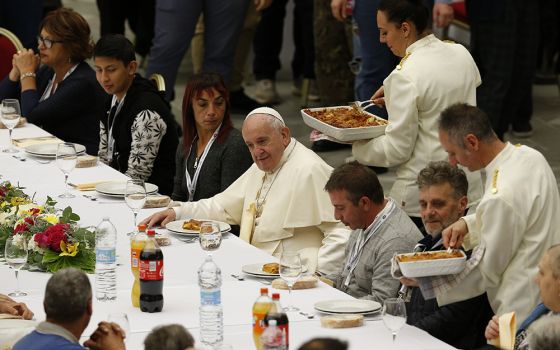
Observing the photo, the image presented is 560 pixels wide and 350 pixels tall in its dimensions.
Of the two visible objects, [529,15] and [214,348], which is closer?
[214,348]

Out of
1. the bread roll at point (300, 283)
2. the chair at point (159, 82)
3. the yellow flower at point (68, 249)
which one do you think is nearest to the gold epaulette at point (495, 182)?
the bread roll at point (300, 283)

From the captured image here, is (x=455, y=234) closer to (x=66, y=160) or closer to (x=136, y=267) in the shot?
(x=136, y=267)

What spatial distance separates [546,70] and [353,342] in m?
8.47

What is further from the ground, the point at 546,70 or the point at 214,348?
the point at 214,348

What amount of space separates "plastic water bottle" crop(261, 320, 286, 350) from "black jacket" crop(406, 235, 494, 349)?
1.31 meters

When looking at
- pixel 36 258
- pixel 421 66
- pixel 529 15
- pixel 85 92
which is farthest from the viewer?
pixel 529 15

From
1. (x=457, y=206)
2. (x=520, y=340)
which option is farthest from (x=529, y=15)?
(x=520, y=340)

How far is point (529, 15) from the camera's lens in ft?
31.4

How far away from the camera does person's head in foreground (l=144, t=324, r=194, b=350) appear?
327 cm

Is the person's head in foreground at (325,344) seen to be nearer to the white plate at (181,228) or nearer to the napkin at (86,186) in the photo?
the white plate at (181,228)

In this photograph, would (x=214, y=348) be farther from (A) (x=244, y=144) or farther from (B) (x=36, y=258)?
(A) (x=244, y=144)

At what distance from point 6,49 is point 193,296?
4926mm

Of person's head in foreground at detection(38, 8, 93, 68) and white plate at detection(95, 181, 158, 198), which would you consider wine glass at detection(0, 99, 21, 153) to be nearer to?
person's head in foreground at detection(38, 8, 93, 68)

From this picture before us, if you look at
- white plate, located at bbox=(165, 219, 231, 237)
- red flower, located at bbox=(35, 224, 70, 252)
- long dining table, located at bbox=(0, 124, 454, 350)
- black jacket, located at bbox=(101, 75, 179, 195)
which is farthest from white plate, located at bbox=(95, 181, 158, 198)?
red flower, located at bbox=(35, 224, 70, 252)
